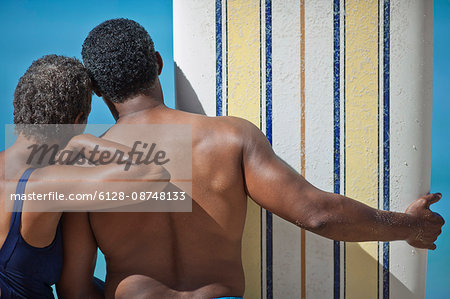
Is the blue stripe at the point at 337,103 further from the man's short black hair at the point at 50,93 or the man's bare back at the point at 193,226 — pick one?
the man's short black hair at the point at 50,93

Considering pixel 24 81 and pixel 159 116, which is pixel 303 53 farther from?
pixel 24 81

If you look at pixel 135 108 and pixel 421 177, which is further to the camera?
pixel 421 177

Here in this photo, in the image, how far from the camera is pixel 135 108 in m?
1.45

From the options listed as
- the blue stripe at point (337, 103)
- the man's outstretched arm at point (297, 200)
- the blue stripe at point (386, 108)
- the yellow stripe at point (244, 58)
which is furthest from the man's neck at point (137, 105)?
the blue stripe at point (386, 108)

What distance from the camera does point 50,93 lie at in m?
1.34

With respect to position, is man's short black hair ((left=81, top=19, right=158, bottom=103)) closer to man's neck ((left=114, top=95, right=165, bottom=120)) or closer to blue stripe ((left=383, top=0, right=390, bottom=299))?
man's neck ((left=114, top=95, right=165, bottom=120))

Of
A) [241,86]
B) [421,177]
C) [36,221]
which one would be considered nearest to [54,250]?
[36,221]

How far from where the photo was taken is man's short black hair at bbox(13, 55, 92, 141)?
4.36ft

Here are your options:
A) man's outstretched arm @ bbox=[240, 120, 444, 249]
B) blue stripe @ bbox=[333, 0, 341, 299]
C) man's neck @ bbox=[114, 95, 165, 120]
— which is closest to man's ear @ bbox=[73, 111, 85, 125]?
man's neck @ bbox=[114, 95, 165, 120]

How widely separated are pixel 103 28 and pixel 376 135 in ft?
3.27

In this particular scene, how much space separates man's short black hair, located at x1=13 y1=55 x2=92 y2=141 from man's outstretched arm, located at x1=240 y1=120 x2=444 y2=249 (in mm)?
474

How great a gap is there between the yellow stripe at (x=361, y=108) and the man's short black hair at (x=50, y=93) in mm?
913

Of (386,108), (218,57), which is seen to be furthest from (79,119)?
(386,108)

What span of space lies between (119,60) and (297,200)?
0.64 metres
